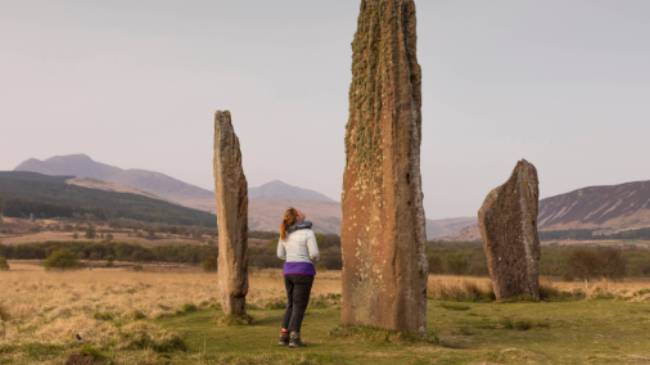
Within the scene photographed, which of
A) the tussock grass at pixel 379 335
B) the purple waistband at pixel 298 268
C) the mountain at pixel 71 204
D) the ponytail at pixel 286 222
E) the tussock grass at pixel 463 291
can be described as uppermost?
the mountain at pixel 71 204

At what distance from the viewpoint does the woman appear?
38.3ft

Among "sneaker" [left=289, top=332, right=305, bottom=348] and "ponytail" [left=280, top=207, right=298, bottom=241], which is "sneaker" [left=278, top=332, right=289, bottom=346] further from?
"ponytail" [left=280, top=207, right=298, bottom=241]

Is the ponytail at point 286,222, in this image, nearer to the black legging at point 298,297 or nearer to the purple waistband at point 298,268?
the purple waistband at point 298,268

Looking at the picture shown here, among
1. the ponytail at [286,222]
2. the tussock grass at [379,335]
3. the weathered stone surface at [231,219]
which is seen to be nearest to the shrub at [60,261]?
the weathered stone surface at [231,219]

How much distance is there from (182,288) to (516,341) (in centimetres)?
1922

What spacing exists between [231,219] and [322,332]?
152 inches

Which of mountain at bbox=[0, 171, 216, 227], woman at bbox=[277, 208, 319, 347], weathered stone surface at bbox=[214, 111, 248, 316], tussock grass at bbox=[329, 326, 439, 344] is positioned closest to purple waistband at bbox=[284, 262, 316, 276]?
woman at bbox=[277, 208, 319, 347]

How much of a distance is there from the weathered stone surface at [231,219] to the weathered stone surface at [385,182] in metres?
3.87

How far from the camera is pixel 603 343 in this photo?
13000mm

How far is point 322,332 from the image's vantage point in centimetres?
1413

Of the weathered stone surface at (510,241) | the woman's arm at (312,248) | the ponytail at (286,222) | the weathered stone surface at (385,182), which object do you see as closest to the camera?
the woman's arm at (312,248)

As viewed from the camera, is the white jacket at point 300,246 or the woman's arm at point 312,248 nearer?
the woman's arm at point 312,248

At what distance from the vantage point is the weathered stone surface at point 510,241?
2311 cm

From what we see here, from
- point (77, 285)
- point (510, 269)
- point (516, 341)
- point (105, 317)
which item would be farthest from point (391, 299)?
point (77, 285)
